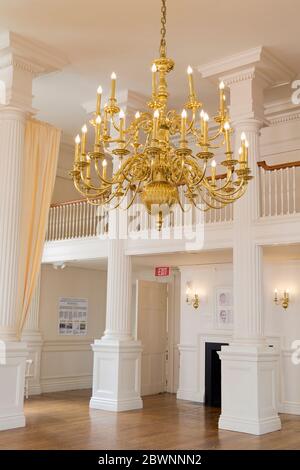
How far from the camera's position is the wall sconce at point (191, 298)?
1237 centimetres

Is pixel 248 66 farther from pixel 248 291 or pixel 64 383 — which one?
pixel 64 383

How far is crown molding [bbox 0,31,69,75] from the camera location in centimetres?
904

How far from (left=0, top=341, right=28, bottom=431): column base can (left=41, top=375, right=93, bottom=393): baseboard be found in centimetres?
486

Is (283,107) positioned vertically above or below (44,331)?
above

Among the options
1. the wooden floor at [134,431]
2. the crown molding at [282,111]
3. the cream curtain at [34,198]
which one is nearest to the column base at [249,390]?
the wooden floor at [134,431]

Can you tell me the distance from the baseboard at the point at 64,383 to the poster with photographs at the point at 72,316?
111 centimetres

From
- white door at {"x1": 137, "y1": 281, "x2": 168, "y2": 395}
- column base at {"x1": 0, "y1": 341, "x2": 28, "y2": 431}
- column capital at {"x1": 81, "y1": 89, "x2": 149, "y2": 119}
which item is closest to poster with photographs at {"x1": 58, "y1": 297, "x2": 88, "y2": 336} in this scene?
white door at {"x1": 137, "y1": 281, "x2": 168, "y2": 395}

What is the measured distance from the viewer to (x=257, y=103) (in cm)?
960

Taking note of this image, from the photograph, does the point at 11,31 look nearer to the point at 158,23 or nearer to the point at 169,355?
the point at 158,23

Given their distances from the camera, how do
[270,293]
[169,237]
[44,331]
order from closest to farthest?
[169,237], [270,293], [44,331]

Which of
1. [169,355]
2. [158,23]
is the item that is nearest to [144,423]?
[169,355]

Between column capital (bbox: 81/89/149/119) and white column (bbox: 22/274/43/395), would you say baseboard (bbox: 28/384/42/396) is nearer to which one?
white column (bbox: 22/274/43/395)

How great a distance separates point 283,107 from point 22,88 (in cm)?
542

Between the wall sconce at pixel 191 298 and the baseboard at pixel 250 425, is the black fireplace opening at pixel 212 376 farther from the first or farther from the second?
the baseboard at pixel 250 425
